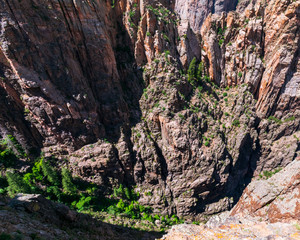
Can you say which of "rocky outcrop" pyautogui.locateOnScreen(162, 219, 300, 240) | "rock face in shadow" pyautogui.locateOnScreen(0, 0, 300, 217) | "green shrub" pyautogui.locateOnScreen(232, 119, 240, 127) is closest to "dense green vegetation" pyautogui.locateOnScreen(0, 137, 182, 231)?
"rock face in shadow" pyautogui.locateOnScreen(0, 0, 300, 217)

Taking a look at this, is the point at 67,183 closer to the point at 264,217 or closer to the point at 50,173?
the point at 50,173

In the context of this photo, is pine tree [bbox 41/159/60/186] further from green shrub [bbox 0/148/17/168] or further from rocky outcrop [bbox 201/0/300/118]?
rocky outcrop [bbox 201/0/300/118]

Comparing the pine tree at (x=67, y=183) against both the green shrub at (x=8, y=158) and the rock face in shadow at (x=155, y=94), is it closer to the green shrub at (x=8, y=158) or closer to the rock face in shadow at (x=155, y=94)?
the rock face in shadow at (x=155, y=94)

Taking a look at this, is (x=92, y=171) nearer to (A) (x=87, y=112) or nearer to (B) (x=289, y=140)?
(A) (x=87, y=112)

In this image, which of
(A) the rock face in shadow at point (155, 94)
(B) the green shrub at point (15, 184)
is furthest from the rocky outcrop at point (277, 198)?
(B) the green shrub at point (15, 184)

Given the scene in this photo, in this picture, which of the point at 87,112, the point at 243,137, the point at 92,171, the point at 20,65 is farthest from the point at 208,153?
the point at 20,65

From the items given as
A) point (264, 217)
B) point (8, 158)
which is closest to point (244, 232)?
point (264, 217)
